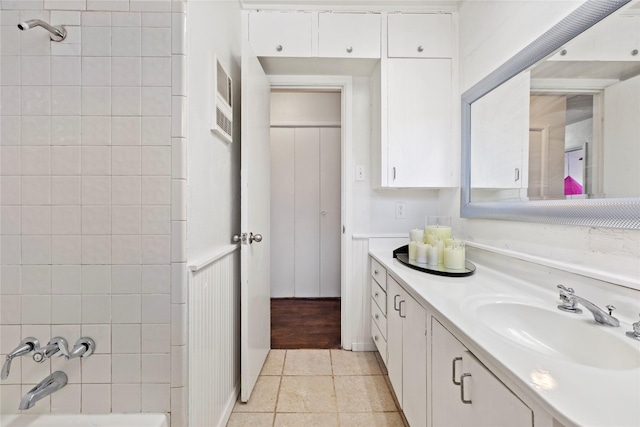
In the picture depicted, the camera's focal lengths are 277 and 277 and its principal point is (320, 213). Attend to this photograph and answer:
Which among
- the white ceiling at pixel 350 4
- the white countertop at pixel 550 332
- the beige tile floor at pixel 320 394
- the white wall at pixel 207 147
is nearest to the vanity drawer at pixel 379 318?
the beige tile floor at pixel 320 394

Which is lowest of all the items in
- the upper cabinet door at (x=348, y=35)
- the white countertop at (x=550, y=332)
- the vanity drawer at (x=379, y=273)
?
the vanity drawer at (x=379, y=273)

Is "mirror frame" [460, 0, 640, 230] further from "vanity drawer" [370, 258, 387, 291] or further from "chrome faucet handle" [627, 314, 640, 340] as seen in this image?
"vanity drawer" [370, 258, 387, 291]

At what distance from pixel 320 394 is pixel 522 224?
4.81ft

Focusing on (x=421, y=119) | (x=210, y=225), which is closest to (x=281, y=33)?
(x=421, y=119)

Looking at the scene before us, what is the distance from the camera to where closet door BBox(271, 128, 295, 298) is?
331 cm

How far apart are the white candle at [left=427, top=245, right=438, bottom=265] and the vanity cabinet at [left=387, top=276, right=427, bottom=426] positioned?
229 millimetres

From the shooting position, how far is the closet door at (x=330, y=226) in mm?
3326

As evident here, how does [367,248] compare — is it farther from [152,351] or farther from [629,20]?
[629,20]

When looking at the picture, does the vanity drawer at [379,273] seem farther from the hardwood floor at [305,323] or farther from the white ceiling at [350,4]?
the white ceiling at [350,4]

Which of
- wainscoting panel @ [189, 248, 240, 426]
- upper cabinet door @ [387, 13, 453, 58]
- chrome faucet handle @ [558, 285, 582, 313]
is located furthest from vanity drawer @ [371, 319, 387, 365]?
upper cabinet door @ [387, 13, 453, 58]

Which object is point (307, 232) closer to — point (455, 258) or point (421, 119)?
point (421, 119)

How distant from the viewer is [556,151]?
1.14 m

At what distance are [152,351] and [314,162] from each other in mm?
2601

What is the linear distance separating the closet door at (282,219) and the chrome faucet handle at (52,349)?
2367 mm
